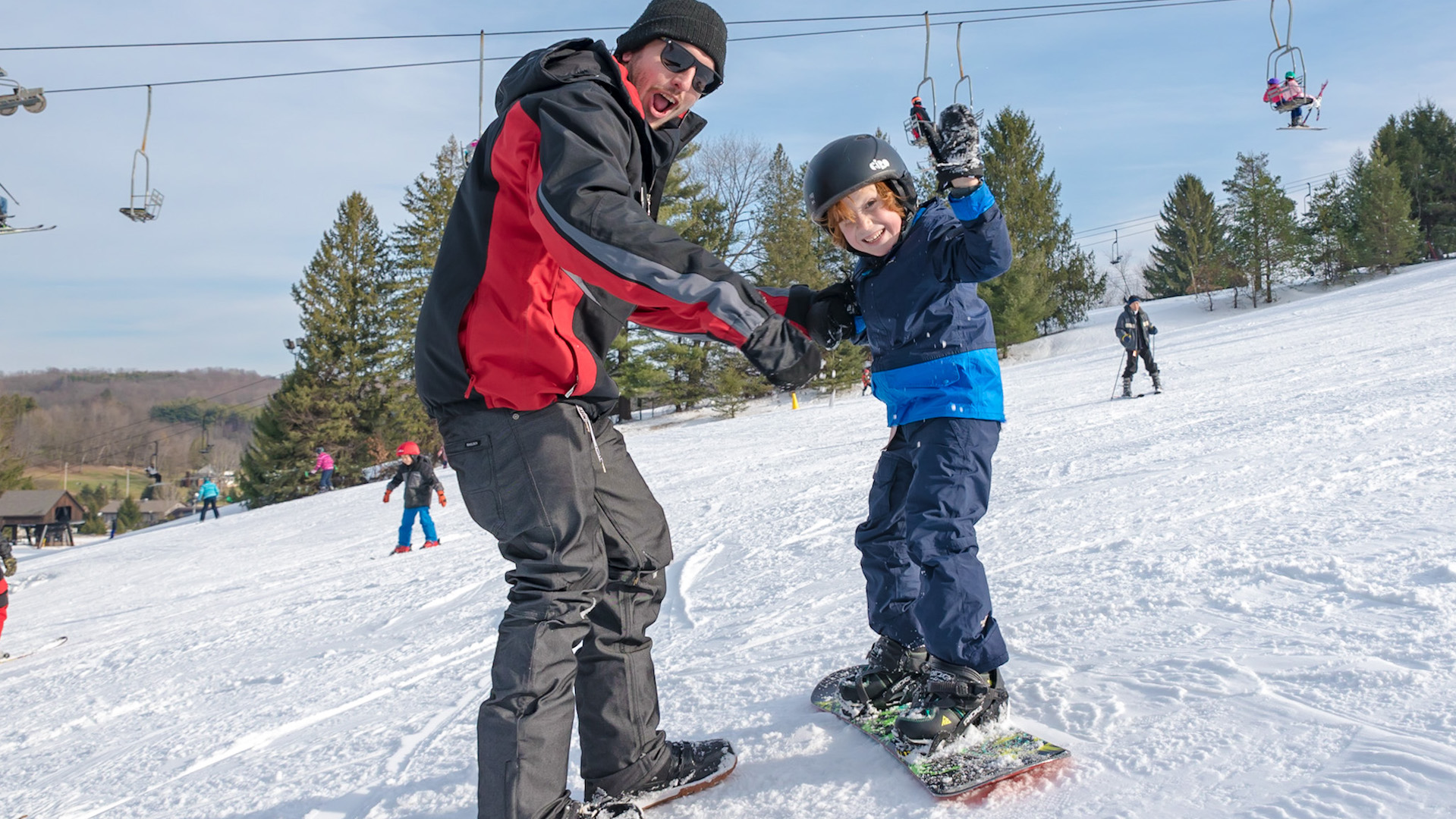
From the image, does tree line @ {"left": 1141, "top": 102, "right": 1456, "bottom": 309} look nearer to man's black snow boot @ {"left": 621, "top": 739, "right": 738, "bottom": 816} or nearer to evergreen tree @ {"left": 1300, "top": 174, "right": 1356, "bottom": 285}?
evergreen tree @ {"left": 1300, "top": 174, "right": 1356, "bottom": 285}

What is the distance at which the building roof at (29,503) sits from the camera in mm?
66562

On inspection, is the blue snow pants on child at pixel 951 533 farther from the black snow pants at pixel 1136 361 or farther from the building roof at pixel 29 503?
the building roof at pixel 29 503

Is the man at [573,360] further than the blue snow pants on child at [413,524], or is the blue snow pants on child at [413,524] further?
the blue snow pants on child at [413,524]

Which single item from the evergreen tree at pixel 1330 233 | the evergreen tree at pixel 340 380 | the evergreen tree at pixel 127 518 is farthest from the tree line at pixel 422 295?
the evergreen tree at pixel 127 518

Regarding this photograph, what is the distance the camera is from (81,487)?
299 ft

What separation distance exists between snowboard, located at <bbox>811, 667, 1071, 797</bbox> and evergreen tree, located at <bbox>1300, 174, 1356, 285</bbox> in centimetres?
4691

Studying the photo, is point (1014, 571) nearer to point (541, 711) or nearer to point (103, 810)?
point (541, 711)

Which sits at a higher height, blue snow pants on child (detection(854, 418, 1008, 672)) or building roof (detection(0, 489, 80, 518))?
blue snow pants on child (detection(854, 418, 1008, 672))

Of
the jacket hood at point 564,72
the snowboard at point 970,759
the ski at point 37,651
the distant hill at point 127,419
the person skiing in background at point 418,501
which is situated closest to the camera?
the jacket hood at point 564,72

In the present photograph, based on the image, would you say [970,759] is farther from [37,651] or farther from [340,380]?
[340,380]

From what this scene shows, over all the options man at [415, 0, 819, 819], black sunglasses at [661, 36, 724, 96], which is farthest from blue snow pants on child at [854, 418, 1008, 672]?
black sunglasses at [661, 36, 724, 96]

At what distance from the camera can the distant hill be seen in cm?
8831

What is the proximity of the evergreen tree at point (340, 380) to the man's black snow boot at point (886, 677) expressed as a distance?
127 ft

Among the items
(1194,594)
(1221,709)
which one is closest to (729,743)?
(1221,709)
